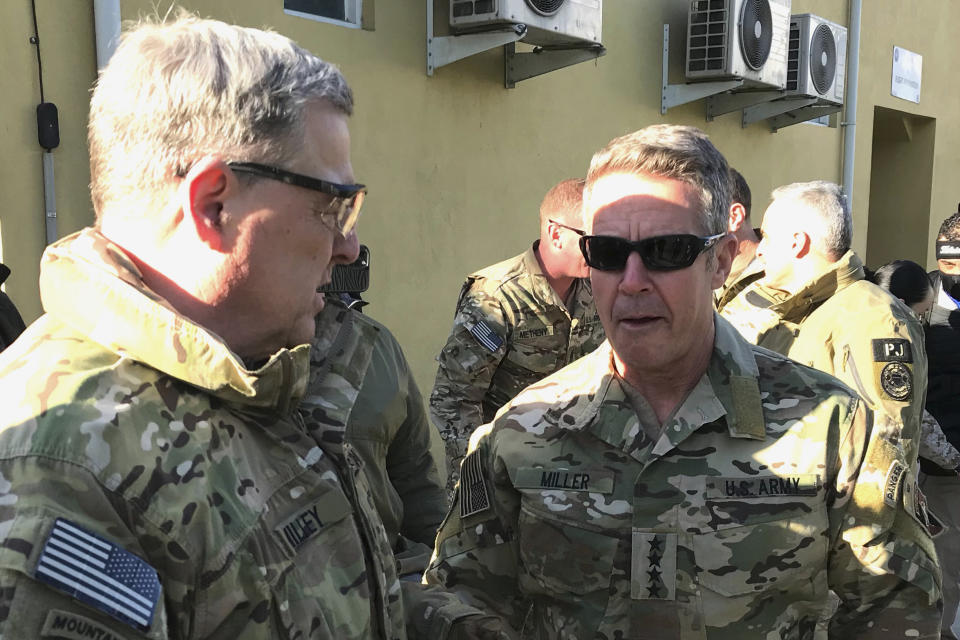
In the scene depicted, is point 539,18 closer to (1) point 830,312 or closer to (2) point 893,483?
(1) point 830,312

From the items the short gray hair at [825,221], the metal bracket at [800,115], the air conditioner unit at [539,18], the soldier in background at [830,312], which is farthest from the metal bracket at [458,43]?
the metal bracket at [800,115]

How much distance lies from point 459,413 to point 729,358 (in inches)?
81.6

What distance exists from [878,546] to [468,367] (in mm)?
2296

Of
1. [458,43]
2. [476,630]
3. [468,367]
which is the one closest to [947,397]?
[468,367]

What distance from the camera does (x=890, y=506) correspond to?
1787mm

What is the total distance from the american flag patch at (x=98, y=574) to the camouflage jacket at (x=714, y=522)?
1.00 m

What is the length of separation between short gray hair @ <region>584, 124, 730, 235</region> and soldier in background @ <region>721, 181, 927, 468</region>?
5.53 feet

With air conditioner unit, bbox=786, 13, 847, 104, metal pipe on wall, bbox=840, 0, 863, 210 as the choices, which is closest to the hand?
air conditioner unit, bbox=786, 13, 847, 104

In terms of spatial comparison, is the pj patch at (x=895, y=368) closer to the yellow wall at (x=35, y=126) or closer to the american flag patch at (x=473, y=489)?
the american flag patch at (x=473, y=489)

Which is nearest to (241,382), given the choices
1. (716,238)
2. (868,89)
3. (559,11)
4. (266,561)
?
(266,561)

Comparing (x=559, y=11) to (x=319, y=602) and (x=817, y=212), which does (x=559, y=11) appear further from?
(x=319, y=602)

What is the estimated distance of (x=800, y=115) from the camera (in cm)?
930

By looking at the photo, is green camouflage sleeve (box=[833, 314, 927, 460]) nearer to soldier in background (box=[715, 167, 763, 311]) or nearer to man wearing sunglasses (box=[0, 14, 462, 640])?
soldier in background (box=[715, 167, 763, 311])

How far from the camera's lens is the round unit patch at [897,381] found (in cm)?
329
